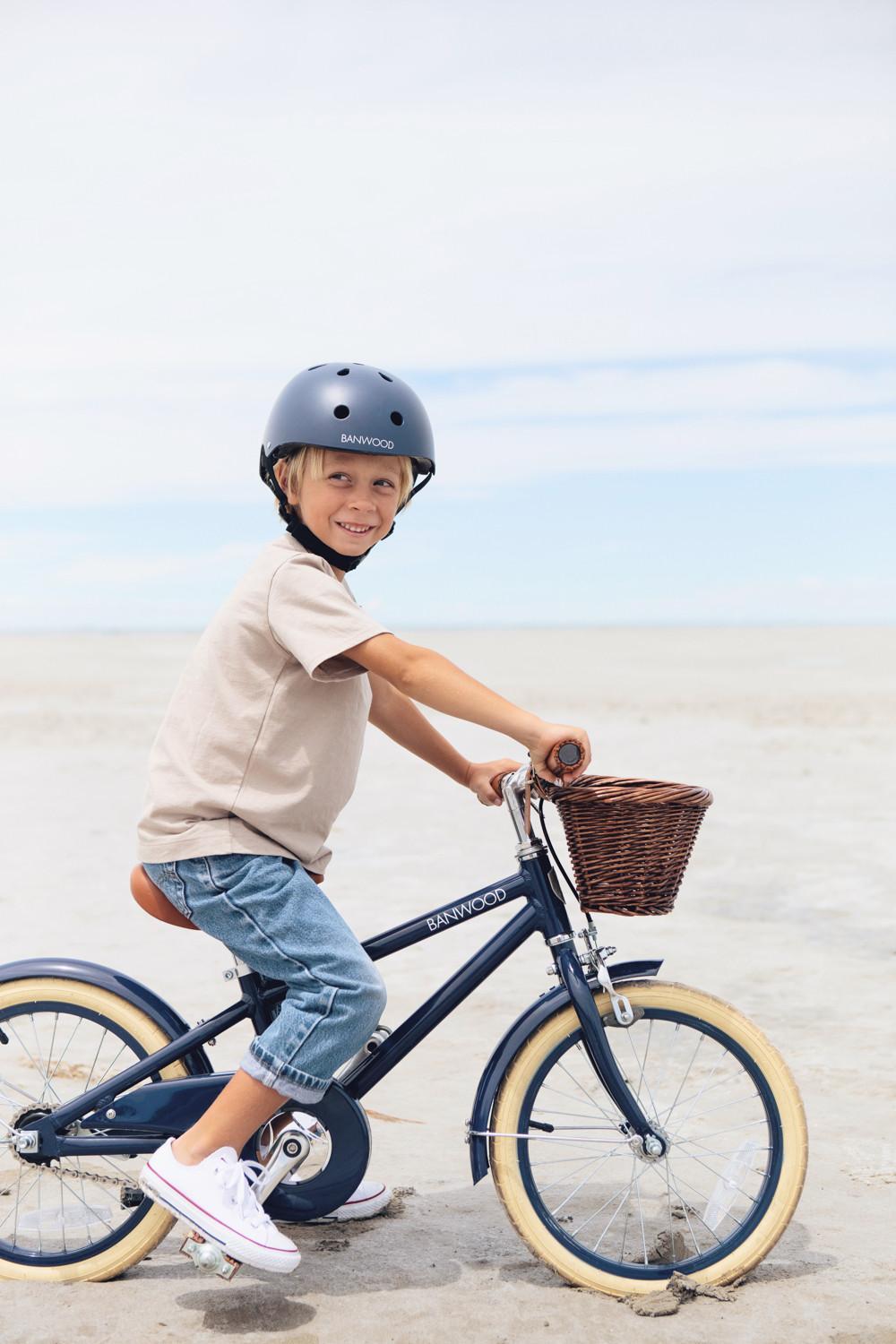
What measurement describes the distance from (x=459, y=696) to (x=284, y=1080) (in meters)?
0.98

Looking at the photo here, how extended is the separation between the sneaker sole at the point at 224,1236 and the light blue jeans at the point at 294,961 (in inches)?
12.7

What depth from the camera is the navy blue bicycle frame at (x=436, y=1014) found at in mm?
3510

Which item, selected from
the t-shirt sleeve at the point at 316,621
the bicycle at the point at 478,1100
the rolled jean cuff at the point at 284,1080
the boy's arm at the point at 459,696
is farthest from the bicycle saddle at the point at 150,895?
the boy's arm at the point at 459,696

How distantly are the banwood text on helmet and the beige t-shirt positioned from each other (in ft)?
1.01

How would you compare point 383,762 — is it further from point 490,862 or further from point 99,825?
point 490,862

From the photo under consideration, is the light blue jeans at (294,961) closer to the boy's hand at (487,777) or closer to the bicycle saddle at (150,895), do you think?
the bicycle saddle at (150,895)

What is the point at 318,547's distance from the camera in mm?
3568

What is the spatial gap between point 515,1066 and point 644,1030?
2.88 metres

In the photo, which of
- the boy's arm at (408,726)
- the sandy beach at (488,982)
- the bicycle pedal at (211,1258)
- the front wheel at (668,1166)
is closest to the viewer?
the bicycle pedal at (211,1258)

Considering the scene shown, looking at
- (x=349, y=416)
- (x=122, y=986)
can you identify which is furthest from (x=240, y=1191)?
(x=349, y=416)

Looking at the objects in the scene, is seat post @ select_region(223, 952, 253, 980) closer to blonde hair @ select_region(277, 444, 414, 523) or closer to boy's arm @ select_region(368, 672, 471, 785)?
boy's arm @ select_region(368, 672, 471, 785)

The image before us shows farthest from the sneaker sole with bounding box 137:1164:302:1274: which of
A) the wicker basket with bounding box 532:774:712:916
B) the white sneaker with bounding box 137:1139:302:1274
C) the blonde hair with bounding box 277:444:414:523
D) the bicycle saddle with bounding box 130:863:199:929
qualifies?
the blonde hair with bounding box 277:444:414:523

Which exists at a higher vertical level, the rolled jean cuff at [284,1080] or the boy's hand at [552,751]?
the boy's hand at [552,751]

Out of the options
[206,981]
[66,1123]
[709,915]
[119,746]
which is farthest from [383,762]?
[66,1123]
